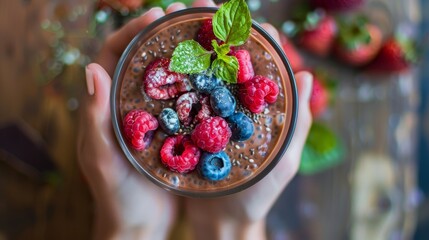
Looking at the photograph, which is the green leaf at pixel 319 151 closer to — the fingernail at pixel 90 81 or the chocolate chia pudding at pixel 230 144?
the chocolate chia pudding at pixel 230 144

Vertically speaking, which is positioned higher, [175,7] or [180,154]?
[175,7]

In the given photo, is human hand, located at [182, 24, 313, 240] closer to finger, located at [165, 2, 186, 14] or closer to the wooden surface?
finger, located at [165, 2, 186, 14]

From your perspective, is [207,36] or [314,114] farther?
[314,114]

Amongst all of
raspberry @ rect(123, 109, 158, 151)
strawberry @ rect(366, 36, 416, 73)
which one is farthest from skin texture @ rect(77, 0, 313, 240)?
strawberry @ rect(366, 36, 416, 73)

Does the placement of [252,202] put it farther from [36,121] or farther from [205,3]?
[36,121]

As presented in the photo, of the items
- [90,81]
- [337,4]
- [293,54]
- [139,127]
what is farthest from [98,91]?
[337,4]

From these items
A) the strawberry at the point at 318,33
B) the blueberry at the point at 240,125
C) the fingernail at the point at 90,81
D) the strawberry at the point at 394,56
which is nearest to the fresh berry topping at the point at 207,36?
the blueberry at the point at 240,125
